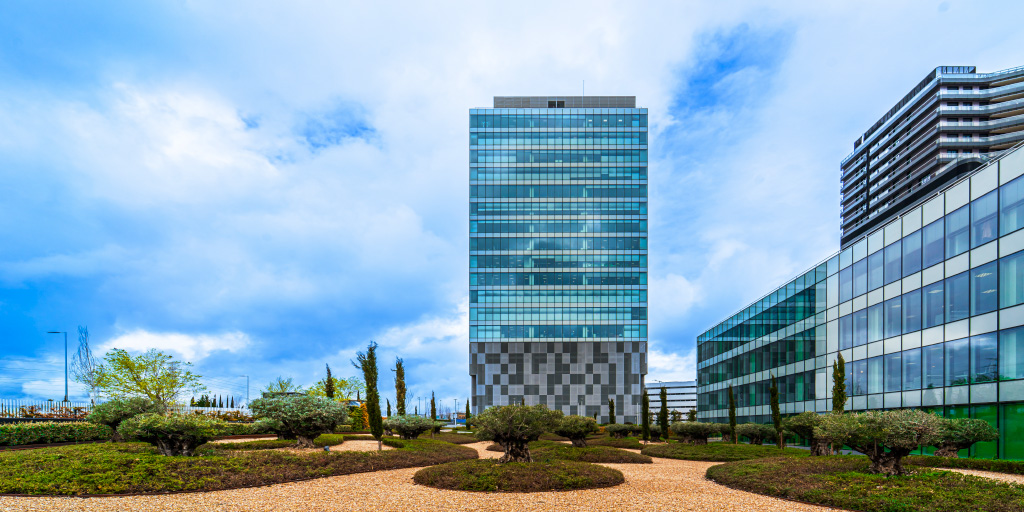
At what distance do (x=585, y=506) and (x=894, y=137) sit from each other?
11595 centimetres

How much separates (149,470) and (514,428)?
40.3 feet

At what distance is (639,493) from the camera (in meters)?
17.8

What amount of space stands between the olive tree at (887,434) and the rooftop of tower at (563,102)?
260 feet

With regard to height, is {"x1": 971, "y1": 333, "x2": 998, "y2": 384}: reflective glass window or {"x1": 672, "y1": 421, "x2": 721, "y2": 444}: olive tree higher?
{"x1": 971, "y1": 333, "x2": 998, "y2": 384}: reflective glass window

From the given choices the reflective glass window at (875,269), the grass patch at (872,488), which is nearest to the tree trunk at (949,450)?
the grass patch at (872,488)

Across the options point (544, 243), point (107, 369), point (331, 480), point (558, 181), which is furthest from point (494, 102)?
point (331, 480)

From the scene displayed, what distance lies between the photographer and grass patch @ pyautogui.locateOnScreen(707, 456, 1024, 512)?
15.0m

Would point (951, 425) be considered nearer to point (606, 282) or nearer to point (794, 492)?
point (794, 492)

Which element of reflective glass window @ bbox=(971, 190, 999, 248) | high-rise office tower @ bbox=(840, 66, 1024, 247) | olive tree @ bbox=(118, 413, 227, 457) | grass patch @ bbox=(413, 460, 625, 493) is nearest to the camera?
grass patch @ bbox=(413, 460, 625, 493)

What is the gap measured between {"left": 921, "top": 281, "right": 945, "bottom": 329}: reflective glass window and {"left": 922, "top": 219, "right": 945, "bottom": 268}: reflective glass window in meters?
1.40

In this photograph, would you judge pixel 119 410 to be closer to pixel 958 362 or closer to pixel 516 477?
pixel 516 477

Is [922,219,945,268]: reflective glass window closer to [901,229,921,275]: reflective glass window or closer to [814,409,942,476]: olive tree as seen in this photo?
[901,229,921,275]: reflective glass window

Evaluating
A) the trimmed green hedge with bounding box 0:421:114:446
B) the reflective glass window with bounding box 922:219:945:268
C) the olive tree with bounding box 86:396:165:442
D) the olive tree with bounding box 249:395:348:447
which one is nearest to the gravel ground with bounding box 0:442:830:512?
the olive tree with bounding box 249:395:348:447

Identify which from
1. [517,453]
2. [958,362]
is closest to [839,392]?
[958,362]
